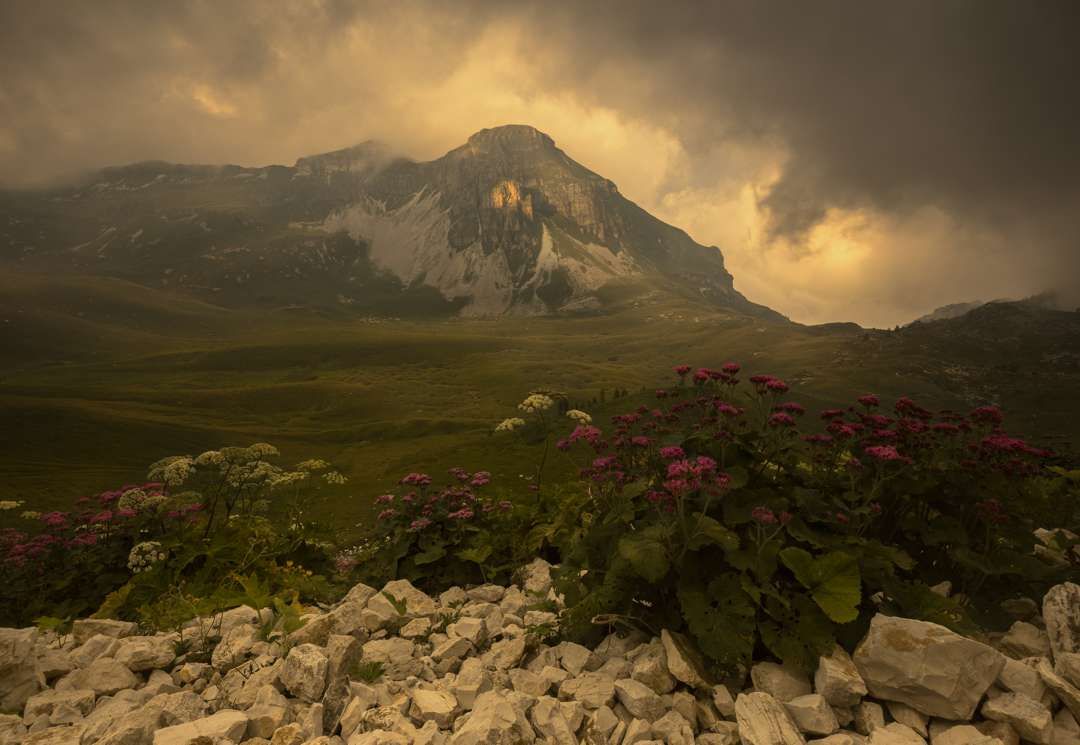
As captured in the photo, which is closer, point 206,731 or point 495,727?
point 495,727

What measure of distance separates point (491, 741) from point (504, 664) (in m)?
2.03

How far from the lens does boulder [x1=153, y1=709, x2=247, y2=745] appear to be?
581 centimetres

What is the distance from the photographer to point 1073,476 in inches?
486

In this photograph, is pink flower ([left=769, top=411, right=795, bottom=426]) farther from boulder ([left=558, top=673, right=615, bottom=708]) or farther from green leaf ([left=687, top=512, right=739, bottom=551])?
boulder ([left=558, top=673, right=615, bottom=708])

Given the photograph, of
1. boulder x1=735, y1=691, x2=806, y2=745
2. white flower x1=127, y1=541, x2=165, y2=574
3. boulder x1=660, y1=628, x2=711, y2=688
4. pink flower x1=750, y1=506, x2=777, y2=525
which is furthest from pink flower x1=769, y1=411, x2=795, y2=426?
white flower x1=127, y1=541, x2=165, y2=574

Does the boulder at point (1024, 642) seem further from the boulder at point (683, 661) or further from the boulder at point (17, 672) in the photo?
the boulder at point (17, 672)

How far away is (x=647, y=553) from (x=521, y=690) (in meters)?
2.50

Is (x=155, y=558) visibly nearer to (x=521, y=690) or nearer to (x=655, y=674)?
(x=521, y=690)

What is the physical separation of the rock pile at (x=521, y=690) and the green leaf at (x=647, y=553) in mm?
1054

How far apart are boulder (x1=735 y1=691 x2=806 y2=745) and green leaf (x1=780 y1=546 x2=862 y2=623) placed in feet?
4.06

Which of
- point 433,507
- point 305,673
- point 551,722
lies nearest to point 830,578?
point 551,722

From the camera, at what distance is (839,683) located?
614 cm

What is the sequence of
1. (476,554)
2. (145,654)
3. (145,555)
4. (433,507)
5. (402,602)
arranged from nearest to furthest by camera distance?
(145,654) → (402,602) → (476,554) → (145,555) → (433,507)

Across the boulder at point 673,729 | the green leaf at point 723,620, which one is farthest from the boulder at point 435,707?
the green leaf at point 723,620
